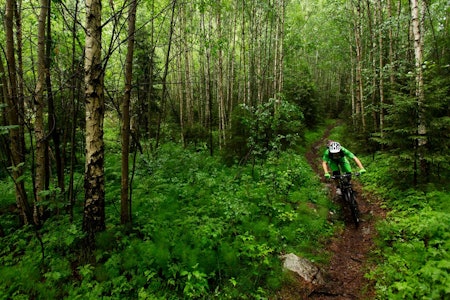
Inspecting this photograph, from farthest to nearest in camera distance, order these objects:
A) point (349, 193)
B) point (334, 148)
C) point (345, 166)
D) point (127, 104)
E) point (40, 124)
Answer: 1. point (345, 166)
2. point (334, 148)
3. point (349, 193)
4. point (40, 124)
5. point (127, 104)

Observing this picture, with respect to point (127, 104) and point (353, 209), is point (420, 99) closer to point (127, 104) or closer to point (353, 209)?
point (353, 209)

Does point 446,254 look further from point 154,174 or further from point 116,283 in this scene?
point 154,174

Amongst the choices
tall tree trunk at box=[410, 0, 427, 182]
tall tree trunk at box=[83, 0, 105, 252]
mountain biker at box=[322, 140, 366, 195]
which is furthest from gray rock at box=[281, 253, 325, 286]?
tall tree trunk at box=[410, 0, 427, 182]

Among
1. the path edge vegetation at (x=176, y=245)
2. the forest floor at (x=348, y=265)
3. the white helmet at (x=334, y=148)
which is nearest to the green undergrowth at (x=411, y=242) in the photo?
the forest floor at (x=348, y=265)

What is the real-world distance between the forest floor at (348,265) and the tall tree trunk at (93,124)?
348 cm

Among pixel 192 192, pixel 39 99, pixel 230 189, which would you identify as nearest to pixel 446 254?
pixel 230 189

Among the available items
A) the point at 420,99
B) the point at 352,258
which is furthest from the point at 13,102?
the point at 420,99

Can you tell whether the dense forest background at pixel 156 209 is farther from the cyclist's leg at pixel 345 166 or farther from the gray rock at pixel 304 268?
the cyclist's leg at pixel 345 166

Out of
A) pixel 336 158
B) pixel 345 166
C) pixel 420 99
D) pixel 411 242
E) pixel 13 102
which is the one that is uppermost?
pixel 13 102

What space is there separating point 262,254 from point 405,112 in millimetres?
5567

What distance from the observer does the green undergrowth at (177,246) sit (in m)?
4.01

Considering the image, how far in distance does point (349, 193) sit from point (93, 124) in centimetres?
595

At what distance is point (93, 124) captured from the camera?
459cm

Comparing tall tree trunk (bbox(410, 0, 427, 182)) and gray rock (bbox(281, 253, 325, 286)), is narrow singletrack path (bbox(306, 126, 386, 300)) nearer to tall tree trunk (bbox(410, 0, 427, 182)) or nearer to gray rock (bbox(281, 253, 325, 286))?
gray rock (bbox(281, 253, 325, 286))
